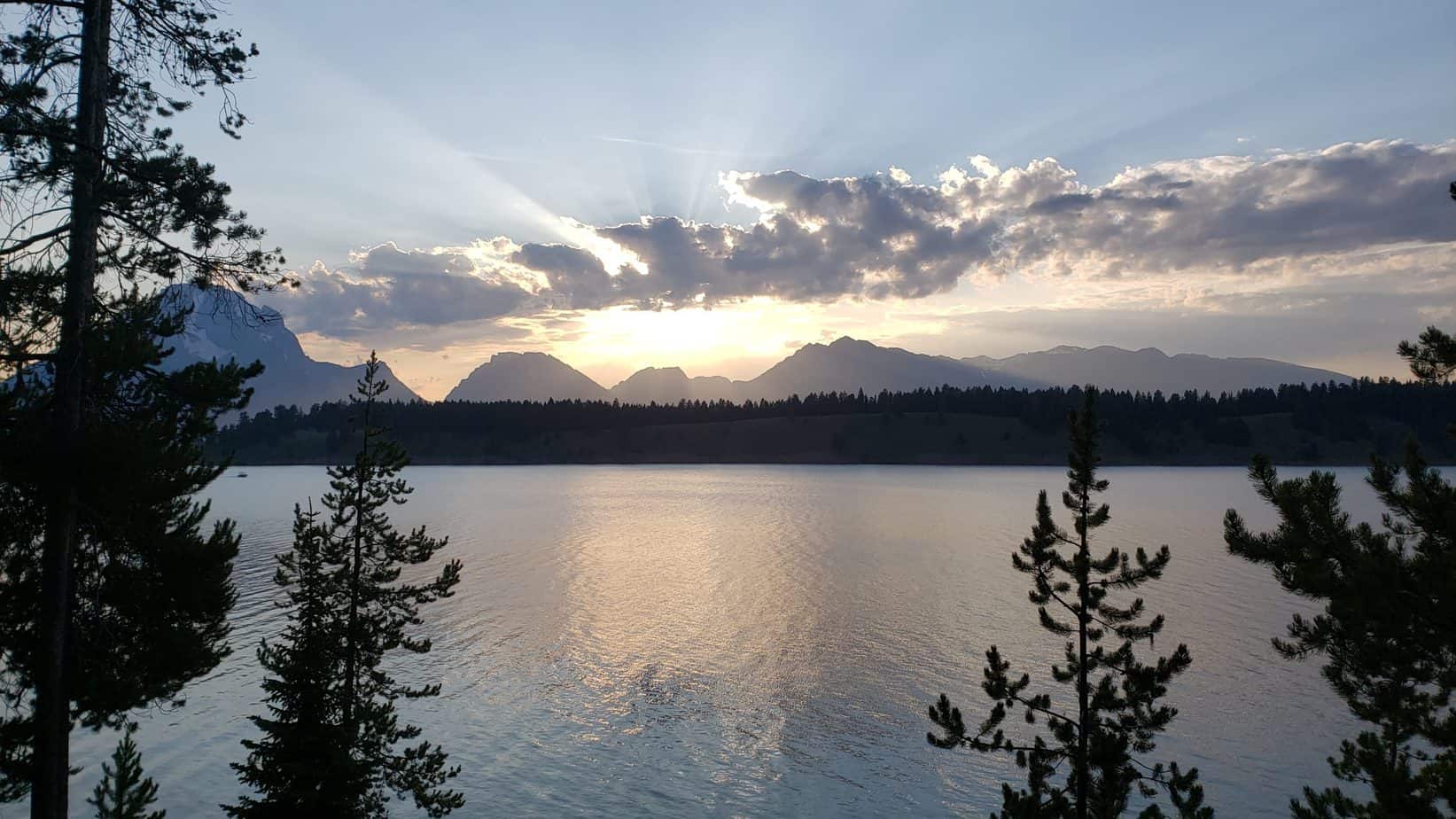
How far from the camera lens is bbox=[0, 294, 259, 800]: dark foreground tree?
50.7 feet

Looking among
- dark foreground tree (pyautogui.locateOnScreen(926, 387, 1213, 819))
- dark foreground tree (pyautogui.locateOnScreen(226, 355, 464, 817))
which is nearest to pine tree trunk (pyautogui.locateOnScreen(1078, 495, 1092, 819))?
dark foreground tree (pyautogui.locateOnScreen(926, 387, 1213, 819))

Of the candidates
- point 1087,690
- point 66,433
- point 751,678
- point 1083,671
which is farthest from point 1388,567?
point 751,678

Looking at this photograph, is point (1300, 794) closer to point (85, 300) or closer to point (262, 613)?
point (85, 300)

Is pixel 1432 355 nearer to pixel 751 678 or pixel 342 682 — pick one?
pixel 342 682

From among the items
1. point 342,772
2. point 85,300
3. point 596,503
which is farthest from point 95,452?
point 596,503

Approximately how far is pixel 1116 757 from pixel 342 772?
58.9 feet

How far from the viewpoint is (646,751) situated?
3181 centimetres

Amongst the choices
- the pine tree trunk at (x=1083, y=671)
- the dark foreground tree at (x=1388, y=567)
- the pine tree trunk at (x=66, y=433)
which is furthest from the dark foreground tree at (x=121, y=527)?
the pine tree trunk at (x=1083, y=671)

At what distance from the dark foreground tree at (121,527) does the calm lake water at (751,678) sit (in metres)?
10.5

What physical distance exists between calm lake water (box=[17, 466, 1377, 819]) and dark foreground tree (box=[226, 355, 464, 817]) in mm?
5957

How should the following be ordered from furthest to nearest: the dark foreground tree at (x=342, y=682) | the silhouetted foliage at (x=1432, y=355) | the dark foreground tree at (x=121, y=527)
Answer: the dark foreground tree at (x=342, y=682), the dark foreground tree at (x=121, y=527), the silhouetted foliage at (x=1432, y=355)

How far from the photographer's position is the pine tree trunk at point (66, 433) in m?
14.5

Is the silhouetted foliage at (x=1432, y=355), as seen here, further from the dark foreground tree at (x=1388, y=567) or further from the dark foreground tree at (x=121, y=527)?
the dark foreground tree at (x=121, y=527)

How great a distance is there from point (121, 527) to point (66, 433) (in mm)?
2656
